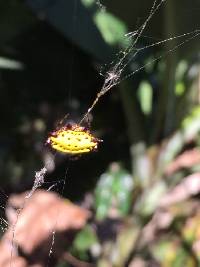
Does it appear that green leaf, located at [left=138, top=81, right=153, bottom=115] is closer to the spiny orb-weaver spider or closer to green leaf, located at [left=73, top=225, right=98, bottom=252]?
green leaf, located at [left=73, top=225, right=98, bottom=252]

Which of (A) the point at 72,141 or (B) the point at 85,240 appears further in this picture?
(B) the point at 85,240

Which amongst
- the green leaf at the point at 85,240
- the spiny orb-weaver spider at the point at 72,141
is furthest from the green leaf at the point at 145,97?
the spiny orb-weaver spider at the point at 72,141

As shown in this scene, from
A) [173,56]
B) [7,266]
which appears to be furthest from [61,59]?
[7,266]

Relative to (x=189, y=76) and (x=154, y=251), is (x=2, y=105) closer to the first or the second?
(x=189, y=76)

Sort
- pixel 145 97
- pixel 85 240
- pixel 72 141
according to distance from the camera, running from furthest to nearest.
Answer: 1. pixel 145 97
2. pixel 85 240
3. pixel 72 141

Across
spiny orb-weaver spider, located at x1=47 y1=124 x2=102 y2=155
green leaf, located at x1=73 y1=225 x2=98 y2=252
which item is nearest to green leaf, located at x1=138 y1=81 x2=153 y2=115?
green leaf, located at x1=73 y1=225 x2=98 y2=252

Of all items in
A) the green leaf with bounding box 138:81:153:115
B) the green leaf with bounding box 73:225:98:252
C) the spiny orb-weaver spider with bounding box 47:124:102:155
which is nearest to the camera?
the spiny orb-weaver spider with bounding box 47:124:102:155

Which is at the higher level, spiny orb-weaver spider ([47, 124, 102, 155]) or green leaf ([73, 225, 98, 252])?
Answer: green leaf ([73, 225, 98, 252])

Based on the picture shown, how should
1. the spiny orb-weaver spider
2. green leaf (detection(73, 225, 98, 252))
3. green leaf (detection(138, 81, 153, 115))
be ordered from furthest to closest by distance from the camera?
green leaf (detection(138, 81, 153, 115))
green leaf (detection(73, 225, 98, 252))
the spiny orb-weaver spider

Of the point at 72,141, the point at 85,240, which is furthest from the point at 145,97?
the point at 72,141

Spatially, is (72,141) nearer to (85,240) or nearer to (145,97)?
(85,240)

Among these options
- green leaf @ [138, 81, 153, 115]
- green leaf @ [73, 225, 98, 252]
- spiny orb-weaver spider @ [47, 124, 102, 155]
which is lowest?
spiny orb-weaver spider @ [47, 124, 102, 155]
